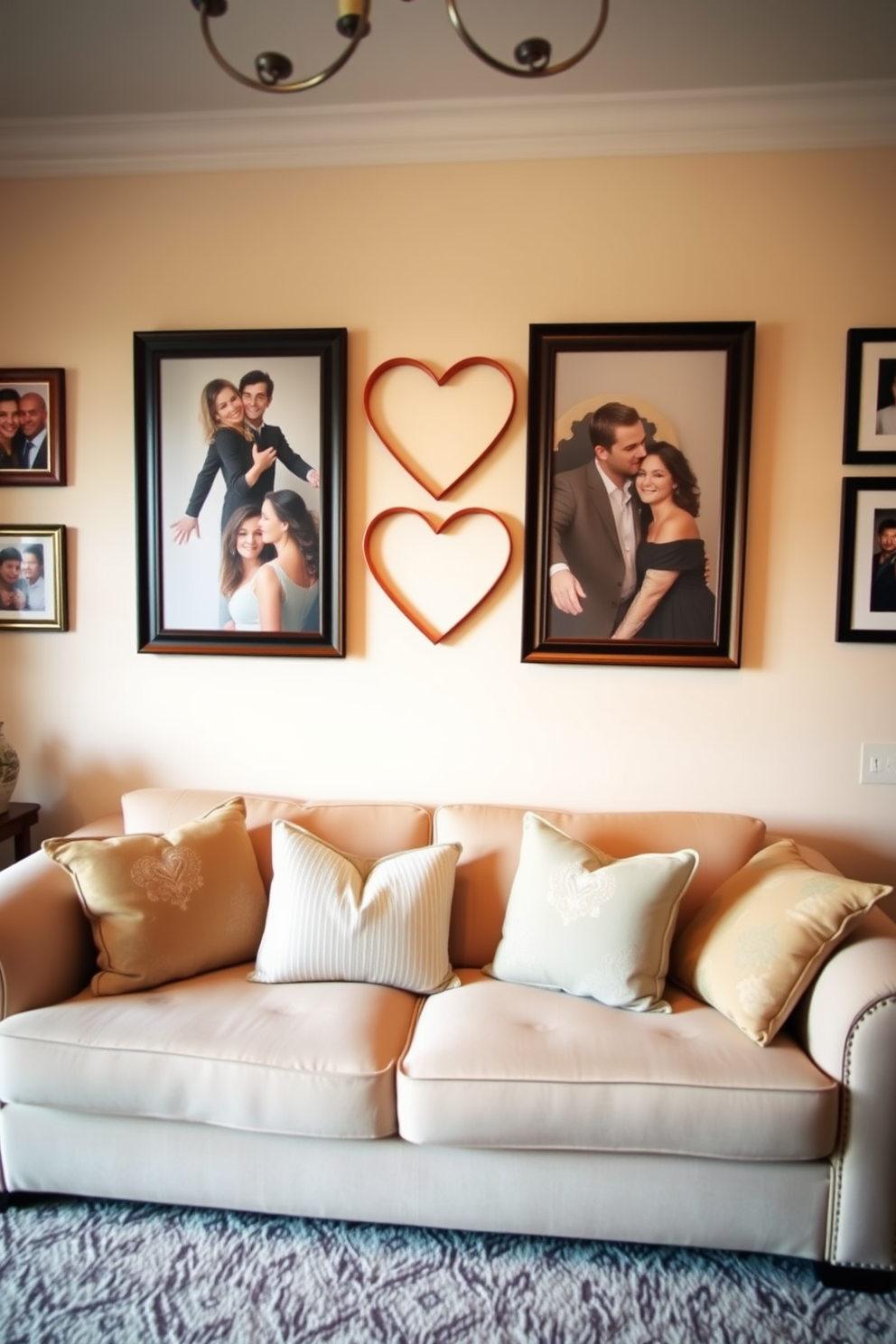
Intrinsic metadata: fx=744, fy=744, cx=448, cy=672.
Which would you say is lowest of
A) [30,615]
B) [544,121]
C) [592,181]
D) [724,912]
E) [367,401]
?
[724,912]

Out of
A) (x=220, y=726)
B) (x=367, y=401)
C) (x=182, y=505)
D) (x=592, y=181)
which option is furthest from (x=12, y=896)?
(x=592, y=181)

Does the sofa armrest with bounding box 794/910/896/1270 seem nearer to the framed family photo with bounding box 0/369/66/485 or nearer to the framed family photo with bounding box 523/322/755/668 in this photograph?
the framed family photo with bounding box 523/322/755/668

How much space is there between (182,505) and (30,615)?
2.14 feet

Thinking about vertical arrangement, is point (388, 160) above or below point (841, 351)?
above

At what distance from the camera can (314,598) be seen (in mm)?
2402

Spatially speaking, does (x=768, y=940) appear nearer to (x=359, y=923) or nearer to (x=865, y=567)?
(x=359, y=923)

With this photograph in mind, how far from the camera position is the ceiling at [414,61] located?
1856 millimetres

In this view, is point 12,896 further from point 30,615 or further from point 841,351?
point 841,351

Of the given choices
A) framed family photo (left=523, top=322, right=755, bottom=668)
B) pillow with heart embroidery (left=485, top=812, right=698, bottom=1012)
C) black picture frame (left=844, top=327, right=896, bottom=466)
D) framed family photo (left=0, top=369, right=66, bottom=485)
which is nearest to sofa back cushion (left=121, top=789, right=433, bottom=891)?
pillow with heart embroidery (left=485, top=812, right=698, bottom=1012)

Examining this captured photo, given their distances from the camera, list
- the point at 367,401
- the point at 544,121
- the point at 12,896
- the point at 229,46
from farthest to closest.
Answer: the point at 367,401 < the point at 544,121 < the point at 229,46 < the point at 12,896

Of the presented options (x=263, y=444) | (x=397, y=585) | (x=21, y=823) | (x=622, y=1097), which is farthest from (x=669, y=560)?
(x=21, y=823)

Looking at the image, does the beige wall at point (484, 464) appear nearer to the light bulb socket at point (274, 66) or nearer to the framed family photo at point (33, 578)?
the framed family photo at point (33, 578)

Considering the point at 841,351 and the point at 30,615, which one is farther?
the point at 30,615

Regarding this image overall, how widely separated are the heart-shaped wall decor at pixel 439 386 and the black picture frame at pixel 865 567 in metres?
1.06
